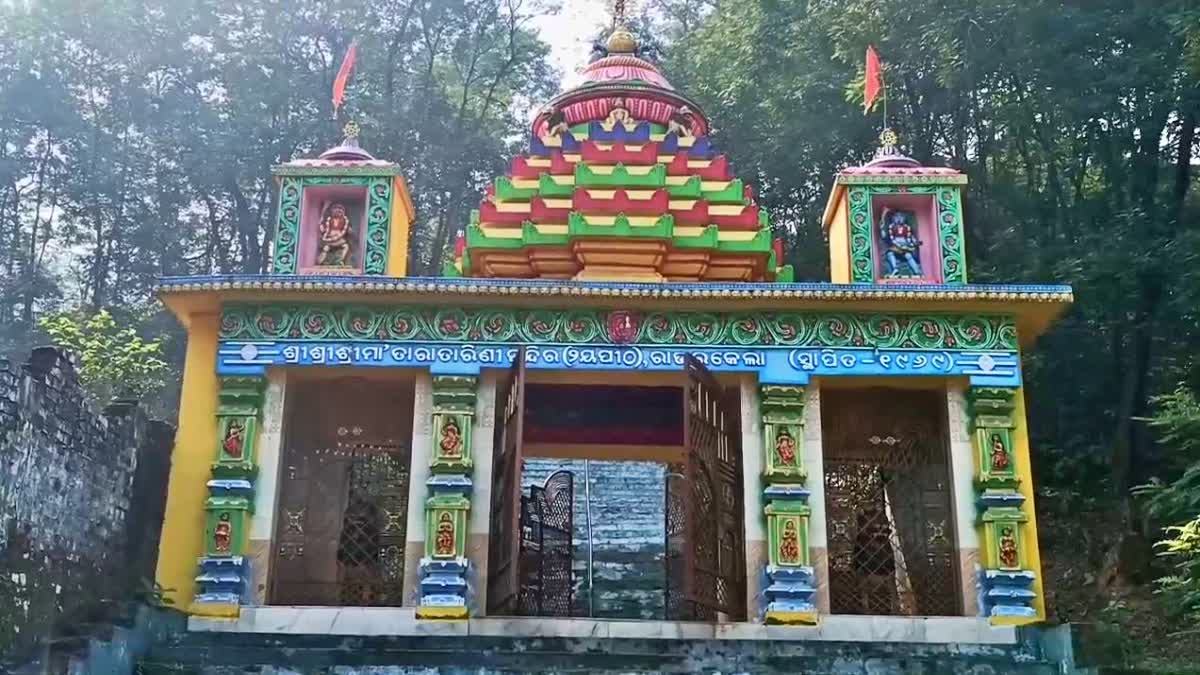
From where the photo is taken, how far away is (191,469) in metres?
9.82

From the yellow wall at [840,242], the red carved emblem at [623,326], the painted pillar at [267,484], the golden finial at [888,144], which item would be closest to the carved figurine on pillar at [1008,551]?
the yellow wall at [840,242]

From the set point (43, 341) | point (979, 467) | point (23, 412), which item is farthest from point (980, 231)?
point (43, 341)

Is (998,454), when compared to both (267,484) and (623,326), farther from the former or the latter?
(267,484)

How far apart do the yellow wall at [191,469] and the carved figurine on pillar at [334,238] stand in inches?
45.2

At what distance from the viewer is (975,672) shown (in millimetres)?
8070

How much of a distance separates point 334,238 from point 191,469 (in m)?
2.45

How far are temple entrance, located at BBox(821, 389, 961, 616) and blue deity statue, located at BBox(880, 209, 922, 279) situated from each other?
3.94 feet

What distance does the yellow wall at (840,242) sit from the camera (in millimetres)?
10789

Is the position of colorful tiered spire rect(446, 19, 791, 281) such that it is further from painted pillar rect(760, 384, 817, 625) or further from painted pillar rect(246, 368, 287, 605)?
painted pillar rect(246, 368, 287, 605)

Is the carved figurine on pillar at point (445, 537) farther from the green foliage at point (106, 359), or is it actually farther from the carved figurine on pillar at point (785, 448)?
the green foliage at point (106, 359)

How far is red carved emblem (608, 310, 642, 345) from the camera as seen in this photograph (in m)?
10.1

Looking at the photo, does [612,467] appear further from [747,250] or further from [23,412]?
[23,412]

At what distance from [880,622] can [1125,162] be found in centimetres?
996

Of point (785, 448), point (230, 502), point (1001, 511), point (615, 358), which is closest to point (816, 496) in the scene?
point (785, 448)
